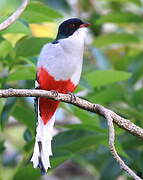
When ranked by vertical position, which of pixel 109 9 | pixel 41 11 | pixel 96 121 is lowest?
pixel 109 9

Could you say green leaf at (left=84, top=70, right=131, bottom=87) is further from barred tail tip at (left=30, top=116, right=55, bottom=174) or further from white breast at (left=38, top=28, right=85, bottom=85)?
barred tail tip at (left=30, top=116, right=55, bottom=174)

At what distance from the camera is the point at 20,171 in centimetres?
376

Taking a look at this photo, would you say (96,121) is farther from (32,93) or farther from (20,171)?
(32,93)

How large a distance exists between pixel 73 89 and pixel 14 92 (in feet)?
2.77

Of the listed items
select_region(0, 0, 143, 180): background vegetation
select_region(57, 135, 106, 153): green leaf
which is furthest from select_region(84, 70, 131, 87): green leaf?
select_region(57, 135, 106, 153): green leaf

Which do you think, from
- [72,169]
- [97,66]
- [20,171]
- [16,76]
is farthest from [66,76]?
[72,169]

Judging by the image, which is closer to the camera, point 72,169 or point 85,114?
point 85,114

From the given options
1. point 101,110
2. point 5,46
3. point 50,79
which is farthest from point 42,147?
point 101,110

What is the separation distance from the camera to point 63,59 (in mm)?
3701

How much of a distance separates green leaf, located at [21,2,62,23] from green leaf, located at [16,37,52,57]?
120mm

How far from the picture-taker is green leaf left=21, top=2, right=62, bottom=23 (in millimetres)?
3725

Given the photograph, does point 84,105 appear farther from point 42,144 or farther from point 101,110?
point 42,144

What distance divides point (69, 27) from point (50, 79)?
1.60 ft

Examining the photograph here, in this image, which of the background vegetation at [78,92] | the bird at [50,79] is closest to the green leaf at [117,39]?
the background vegetation at [78,92]
